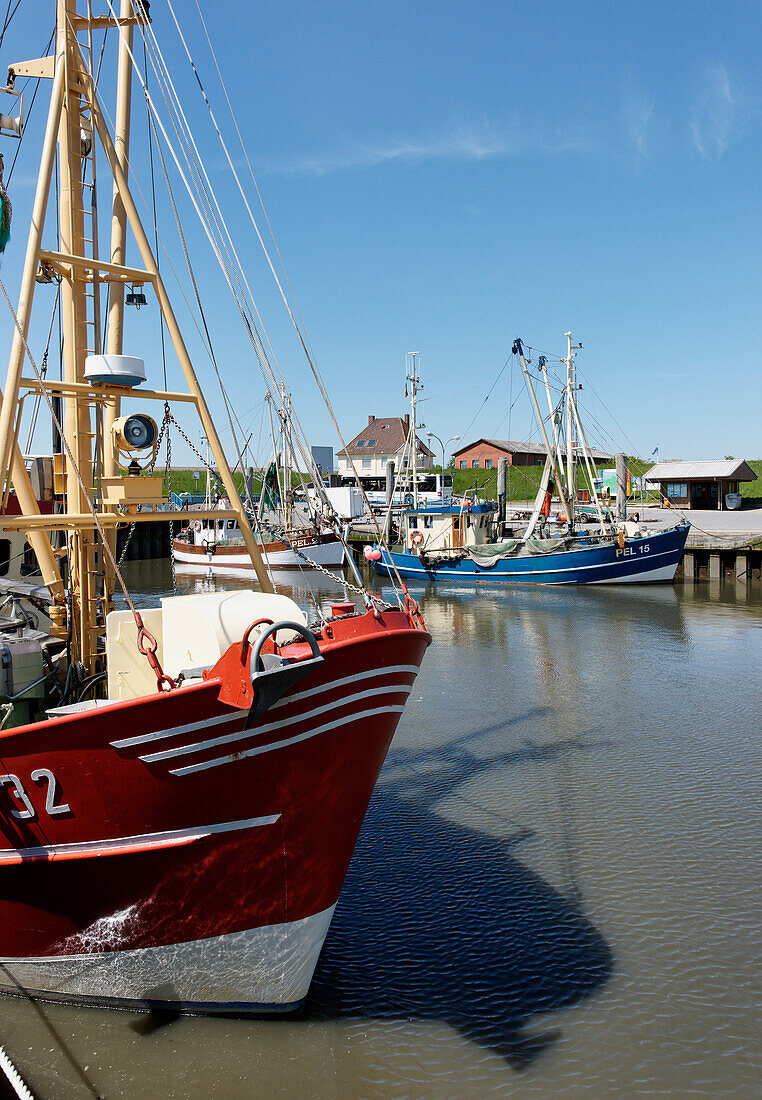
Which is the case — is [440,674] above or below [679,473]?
below

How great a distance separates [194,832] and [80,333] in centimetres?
572

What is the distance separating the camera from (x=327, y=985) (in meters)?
6.49

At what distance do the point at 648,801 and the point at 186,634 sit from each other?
6979 millimetres

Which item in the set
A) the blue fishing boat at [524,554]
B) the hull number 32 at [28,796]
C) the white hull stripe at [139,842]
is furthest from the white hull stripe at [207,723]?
the blue fishing boat at [524,554]

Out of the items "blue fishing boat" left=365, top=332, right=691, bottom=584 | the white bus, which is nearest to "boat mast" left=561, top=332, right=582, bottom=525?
"blue fishing boat" left=365, top=332, right=691, bottom=584

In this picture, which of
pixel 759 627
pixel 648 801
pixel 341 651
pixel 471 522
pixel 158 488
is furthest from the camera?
pixel 471 522

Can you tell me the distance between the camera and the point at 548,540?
112 feet

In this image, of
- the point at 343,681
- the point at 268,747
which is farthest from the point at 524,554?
the point at 268,747

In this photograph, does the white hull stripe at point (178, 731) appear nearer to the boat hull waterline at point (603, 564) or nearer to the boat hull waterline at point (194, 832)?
the boat hull waterline at point (194, 832)

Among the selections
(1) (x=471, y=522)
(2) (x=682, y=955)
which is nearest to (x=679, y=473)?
(1) (x=471, y=522)

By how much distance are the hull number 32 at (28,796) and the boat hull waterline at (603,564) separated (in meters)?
27.4

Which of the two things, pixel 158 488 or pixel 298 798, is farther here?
pixel 158 488

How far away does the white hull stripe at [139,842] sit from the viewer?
5.36 meters

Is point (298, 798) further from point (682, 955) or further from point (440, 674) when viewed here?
point (440, 674)
